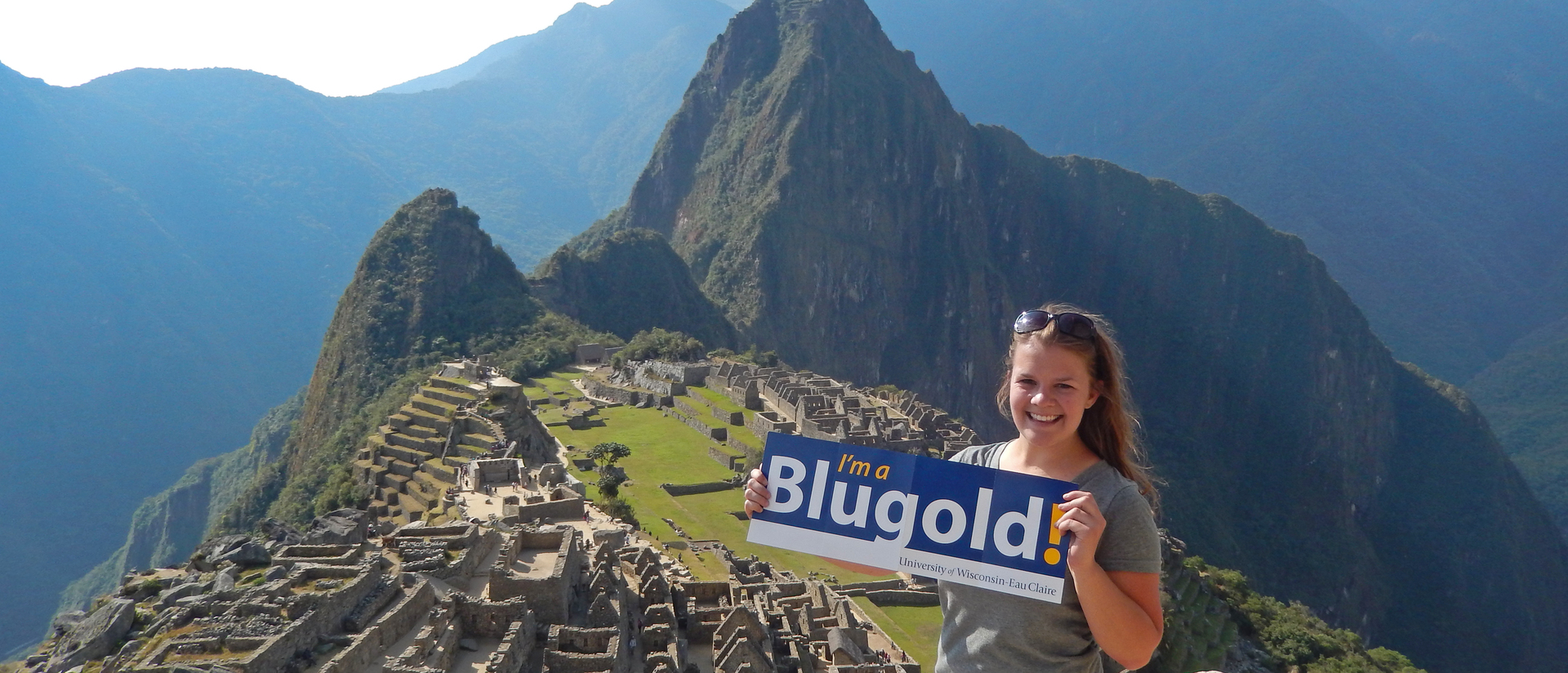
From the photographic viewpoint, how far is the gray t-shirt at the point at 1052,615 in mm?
3916

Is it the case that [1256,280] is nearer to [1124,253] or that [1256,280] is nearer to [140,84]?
[1124,253]

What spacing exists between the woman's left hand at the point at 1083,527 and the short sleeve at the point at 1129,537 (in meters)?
0.05

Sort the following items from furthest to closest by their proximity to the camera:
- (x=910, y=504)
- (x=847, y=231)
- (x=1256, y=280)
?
(x=1256, y=280) < (x=847, y=231) < (x=910, y=504)

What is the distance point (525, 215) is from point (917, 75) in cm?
8087

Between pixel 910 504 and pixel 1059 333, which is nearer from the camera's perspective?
pixel 1059 333

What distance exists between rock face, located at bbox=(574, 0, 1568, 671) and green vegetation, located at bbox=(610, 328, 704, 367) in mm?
51938

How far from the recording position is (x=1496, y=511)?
403 feet

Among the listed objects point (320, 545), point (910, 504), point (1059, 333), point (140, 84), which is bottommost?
point (320, 545)

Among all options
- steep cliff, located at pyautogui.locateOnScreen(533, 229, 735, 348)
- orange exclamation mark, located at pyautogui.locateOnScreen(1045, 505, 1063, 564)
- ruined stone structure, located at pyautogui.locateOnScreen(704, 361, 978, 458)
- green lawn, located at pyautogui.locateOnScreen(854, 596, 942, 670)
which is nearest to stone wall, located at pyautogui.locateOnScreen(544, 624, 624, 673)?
orange exclamation mark, located at pyautogui.locateOnScreen(1045, 505, 1063, 564)

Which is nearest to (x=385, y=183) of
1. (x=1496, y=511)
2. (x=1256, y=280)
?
(x=1256, y=280)

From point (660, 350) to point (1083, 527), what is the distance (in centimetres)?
7016

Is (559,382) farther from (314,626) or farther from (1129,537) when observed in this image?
(1129,537)

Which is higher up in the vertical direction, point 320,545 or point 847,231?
point 847,231

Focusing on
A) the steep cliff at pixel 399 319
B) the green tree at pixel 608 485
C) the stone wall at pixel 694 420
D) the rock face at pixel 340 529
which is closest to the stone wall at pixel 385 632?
the rock face at pixel 340 529
